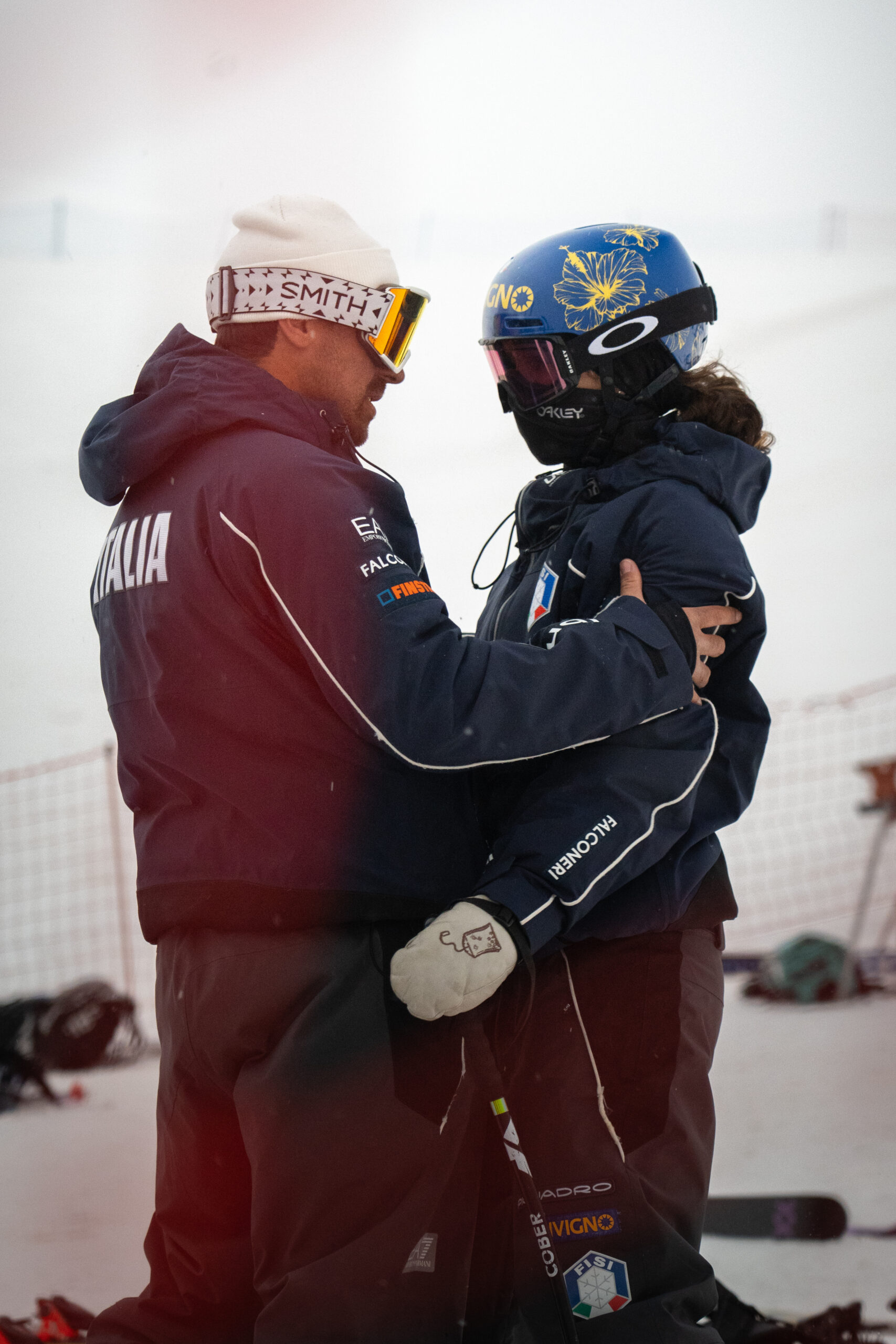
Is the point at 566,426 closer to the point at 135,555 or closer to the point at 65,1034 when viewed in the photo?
the point at 135,555

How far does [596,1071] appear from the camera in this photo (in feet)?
5.31

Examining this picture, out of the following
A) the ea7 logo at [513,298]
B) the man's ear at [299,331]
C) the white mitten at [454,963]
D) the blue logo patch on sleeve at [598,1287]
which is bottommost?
the blue logo patch on sleeve at [598,1287]

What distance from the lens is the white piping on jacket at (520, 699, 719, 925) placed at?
1.46 m

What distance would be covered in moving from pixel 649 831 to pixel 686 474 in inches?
22.0

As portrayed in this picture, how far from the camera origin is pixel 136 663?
5.01ft

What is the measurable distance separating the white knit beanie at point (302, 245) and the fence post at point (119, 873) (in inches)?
139

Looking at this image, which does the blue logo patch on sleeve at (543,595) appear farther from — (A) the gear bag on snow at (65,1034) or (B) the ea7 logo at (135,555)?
(A) the gear bag on snow at (65,1034)

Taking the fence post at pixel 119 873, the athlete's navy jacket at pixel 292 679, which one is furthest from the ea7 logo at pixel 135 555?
the fence post at pixel 119 873

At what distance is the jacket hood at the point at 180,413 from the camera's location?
1490mm

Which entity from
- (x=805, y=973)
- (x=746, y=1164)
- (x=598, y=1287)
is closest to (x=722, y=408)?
(x=598, y=1287)

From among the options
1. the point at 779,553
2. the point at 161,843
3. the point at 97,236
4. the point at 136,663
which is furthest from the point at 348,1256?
the point at 779,553

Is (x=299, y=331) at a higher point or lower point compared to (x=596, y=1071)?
higher

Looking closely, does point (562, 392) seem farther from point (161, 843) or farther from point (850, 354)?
point (850, 354)

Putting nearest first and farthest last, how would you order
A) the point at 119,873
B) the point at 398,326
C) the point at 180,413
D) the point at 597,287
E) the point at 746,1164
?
the point at 180,413, the point at 398,326, the point at 597,287, the point at 746,1164, the point at 119,873
